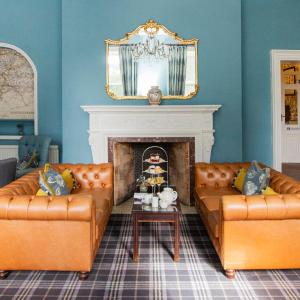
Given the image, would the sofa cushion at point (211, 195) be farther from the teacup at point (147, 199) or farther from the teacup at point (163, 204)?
the teacup at point (147, 199)

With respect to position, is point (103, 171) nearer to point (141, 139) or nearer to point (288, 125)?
point (141, 139)

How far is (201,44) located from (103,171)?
2466 millimetres

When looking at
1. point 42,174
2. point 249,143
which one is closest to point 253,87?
point 249,143

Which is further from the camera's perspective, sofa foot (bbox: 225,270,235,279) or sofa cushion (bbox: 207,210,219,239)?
sofa cushion (bbox: 207,210,219,239)

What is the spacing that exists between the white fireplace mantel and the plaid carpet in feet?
6.71

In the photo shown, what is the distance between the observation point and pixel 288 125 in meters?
7.60

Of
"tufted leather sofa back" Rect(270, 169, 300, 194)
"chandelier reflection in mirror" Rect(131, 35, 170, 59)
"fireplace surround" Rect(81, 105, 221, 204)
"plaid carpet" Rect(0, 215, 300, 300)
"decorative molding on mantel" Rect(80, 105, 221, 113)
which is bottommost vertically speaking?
"plaid carpet" Rect(0, 215, 300, 300)

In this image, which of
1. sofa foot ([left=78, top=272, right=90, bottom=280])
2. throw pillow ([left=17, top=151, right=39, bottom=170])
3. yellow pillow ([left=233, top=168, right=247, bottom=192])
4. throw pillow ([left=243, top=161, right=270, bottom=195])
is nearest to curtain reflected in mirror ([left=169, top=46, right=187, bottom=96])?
yellow pillow ([left=233, top=168, right=247, bottom=192])

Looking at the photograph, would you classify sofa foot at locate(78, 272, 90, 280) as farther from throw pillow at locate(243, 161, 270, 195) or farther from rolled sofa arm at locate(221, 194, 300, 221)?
throw pillow at locate(243, 161, 270, 195)

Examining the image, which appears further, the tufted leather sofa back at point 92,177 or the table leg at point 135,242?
the tufted leather sofa back at point 92,177

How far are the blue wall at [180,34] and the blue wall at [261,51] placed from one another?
1.33 feet

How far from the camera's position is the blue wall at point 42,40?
557 centimetres

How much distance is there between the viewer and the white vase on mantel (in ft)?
16.2

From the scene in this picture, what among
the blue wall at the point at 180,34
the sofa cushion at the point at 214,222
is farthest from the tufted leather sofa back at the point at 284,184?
the blue wall at the point at 180,34
